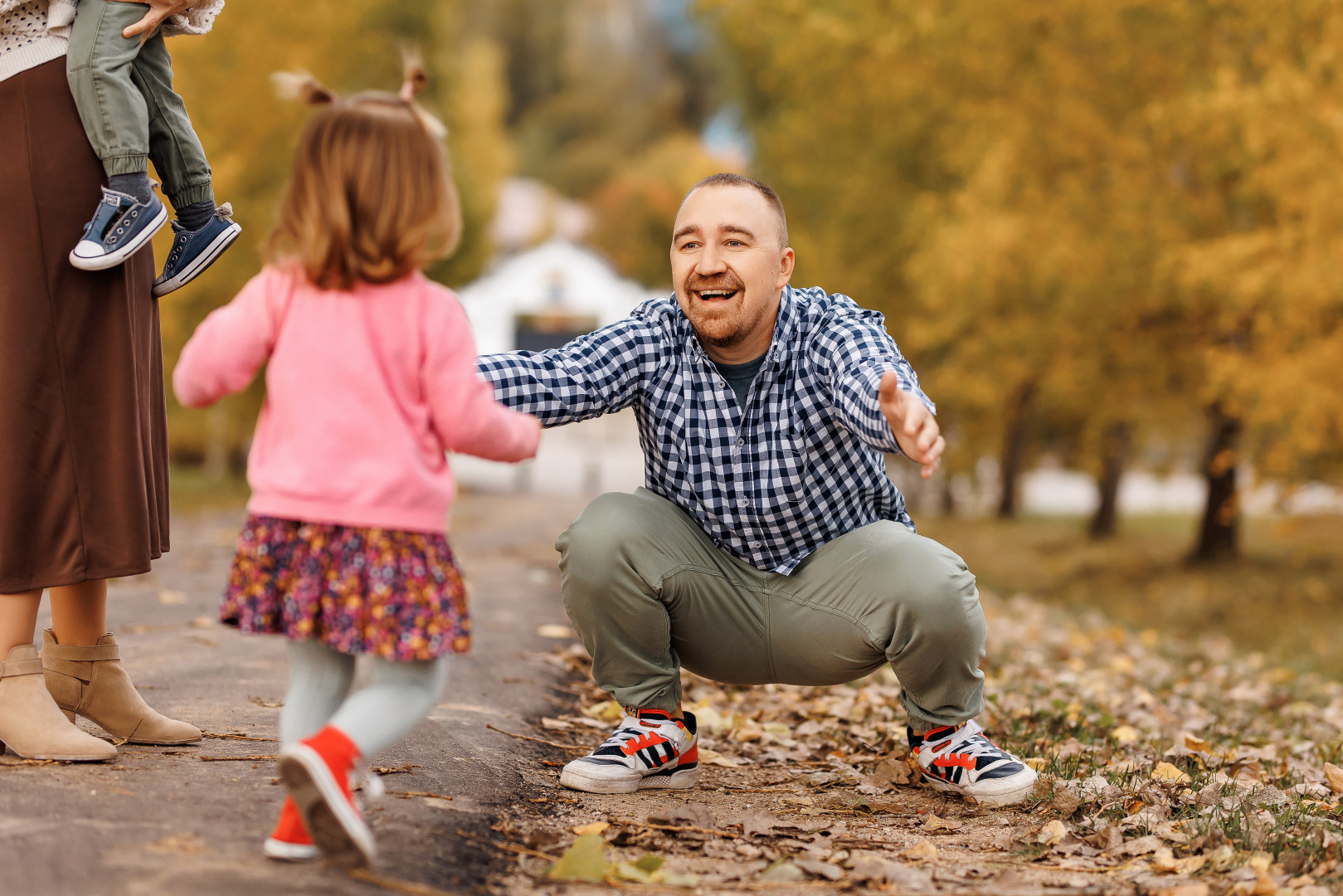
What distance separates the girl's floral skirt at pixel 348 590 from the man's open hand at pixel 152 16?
129cm

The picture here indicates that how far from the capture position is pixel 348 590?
223 cm

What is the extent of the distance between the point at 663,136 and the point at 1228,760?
197ft

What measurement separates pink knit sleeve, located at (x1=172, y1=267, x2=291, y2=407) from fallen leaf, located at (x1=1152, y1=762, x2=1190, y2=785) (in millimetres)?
2660

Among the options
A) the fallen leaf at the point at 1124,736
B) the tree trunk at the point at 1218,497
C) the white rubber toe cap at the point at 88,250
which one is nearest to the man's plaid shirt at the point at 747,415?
the white rubber toe cap at the point at 88,250

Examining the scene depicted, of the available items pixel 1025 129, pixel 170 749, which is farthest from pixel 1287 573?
pixel 170 749

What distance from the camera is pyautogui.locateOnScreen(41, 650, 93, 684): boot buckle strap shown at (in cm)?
293

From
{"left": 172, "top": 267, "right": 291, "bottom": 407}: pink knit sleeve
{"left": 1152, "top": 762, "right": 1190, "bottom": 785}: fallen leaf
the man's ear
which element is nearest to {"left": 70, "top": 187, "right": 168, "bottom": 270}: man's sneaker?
{"left": 172, "top": 267, "right": 291, "bottom": 407}: pink knit sleeve

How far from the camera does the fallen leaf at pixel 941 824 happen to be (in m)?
2.94

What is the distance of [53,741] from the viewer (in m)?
2.71

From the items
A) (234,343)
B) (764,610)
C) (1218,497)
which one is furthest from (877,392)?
(1218,497)

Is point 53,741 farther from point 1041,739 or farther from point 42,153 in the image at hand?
point 1041,739

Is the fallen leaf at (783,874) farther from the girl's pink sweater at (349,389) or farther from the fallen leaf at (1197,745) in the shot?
the fallen leaf at (1197,745)

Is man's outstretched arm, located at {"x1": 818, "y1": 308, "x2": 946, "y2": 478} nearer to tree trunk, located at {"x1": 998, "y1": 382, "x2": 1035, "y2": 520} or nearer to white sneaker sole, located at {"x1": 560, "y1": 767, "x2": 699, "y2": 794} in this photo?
white sneaker sole, located at {"x1": 560, "y1": 767, "x2": 699, "y2": 794}

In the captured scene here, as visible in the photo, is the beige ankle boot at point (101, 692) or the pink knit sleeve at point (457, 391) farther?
the beige ankle boot at point (101, 692)
